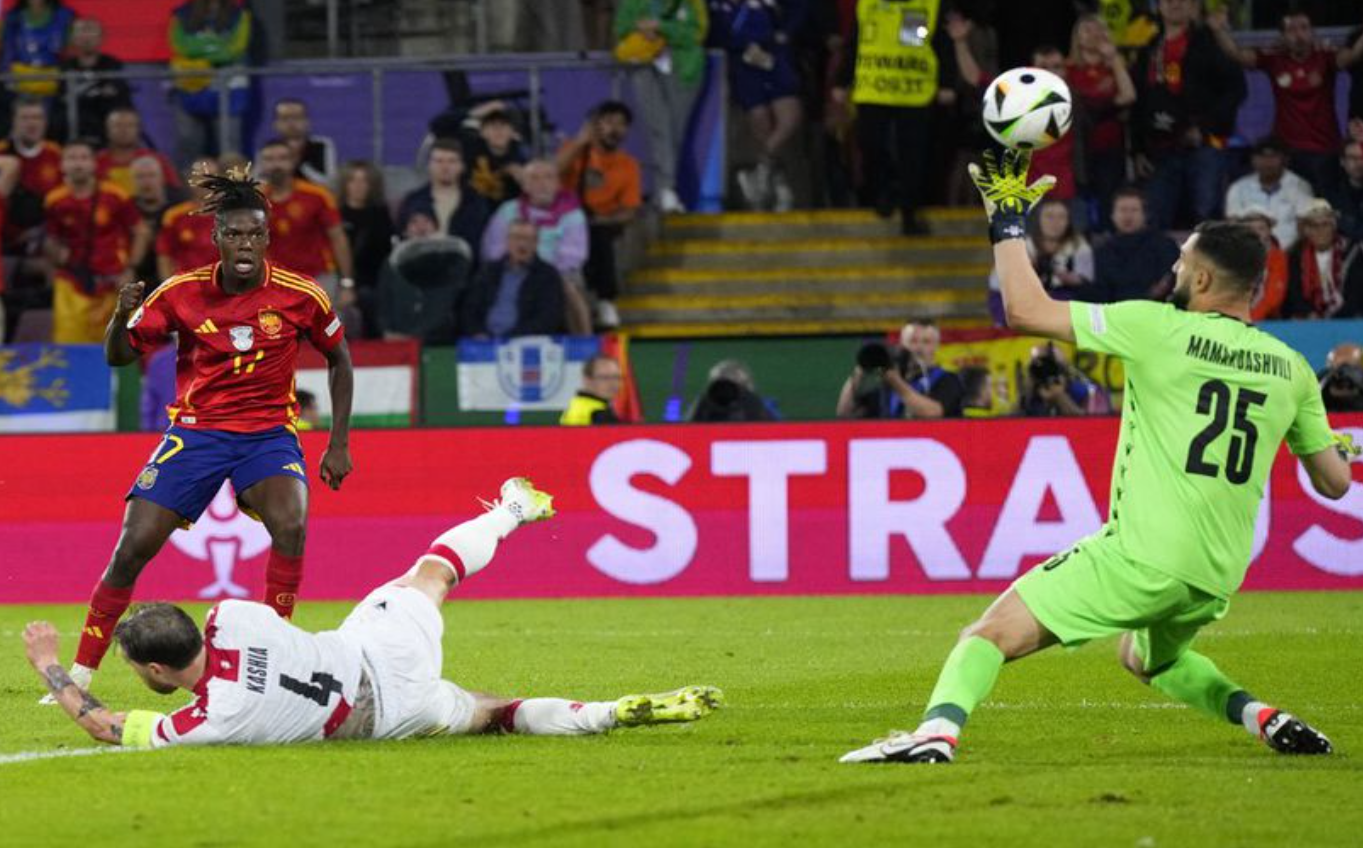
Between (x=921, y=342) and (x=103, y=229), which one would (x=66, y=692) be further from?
(x=103, y=229)

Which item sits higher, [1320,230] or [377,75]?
[377,75]

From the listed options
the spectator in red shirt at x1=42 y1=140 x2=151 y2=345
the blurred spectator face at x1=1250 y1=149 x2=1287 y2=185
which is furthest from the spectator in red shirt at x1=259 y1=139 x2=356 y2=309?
the blurred spectator face at x1=1250 y1=149 x2=1287 y2=185

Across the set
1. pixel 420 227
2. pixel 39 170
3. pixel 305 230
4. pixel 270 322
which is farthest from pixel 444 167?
pixel 270 322

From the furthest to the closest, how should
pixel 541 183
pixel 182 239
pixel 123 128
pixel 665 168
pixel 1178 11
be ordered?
pixel 665 168 → pixel 123 128 → pixel 1178 11 → pixel 541 183 → pixel 182 239

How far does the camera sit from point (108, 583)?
10281 millimetres

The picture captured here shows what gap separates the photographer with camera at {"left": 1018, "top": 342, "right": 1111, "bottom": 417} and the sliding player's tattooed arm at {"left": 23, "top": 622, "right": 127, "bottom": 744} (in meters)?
9.65

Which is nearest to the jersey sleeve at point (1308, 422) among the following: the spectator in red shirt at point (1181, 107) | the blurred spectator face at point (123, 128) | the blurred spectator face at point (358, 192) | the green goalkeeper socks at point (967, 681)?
the green goalkeeper socks at point (967, 681)

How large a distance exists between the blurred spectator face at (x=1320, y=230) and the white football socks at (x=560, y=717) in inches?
460

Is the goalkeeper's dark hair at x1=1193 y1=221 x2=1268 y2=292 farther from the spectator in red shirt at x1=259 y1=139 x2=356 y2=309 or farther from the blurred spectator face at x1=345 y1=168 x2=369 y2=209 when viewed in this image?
the blurred spectator face at x1=345 y1=168 x2=369 y2=209

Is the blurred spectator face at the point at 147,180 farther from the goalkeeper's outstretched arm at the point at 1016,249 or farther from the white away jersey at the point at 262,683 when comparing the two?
the goalkeeper's outstretched arm at the point at 1016,249

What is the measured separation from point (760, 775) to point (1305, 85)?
45.9 feet

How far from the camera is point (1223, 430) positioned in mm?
7820

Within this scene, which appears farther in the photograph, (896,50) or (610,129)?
(610,129)

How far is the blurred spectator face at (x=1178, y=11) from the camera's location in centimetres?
1995
